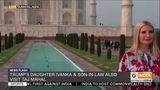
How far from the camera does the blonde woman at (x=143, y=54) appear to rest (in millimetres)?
2834

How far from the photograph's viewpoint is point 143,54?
288 centimetres

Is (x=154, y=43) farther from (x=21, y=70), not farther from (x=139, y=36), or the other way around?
(x=21, y=70)

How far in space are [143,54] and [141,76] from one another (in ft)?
0.57

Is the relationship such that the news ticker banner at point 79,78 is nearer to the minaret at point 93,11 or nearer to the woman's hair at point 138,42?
the woman's hair at point 138,42

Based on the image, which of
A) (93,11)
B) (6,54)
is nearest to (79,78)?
(6,54)

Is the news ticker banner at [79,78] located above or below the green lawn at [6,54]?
above

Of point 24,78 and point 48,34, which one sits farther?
point 48,34

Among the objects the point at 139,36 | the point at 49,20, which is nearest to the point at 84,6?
the point at 49,20

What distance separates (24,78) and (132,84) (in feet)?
2.17

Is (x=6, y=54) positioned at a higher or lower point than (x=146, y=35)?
lower

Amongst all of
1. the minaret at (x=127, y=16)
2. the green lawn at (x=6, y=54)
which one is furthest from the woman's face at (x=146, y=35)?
the minaret at (x=127, y=16)

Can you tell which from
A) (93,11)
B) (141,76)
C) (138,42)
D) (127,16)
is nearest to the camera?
(141,76)

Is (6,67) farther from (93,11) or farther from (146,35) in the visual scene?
(93,11)

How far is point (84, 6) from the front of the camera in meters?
62.9
